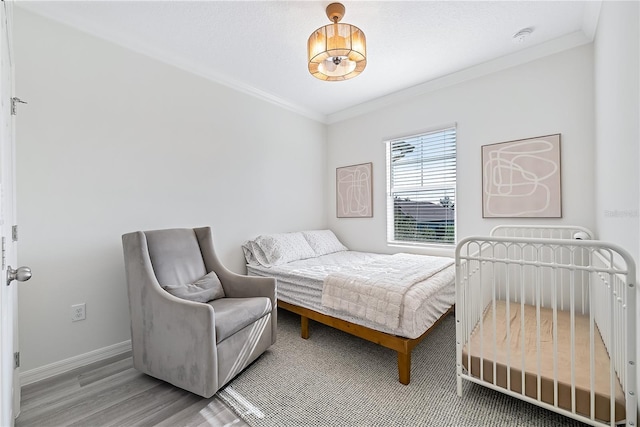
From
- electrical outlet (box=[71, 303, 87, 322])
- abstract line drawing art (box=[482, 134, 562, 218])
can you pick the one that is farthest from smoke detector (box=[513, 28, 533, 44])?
electrical outlet (box=[71, 303, 87, 322])

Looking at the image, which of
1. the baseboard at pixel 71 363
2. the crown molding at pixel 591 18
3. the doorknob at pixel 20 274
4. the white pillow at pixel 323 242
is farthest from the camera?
the white pillow at pixel 323 242

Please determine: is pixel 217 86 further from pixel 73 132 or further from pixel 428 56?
pixel 428 56

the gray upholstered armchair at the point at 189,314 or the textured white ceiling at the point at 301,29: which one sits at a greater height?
the textured white ceiling at the point at 301,29

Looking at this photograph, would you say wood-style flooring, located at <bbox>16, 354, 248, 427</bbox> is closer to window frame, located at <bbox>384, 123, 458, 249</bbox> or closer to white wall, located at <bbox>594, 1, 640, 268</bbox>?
white wall, located at <bbox>594, 1, 640, 268</bbox>

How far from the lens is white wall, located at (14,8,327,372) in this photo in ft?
6.23

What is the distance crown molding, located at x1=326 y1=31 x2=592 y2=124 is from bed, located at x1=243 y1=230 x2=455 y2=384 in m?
1.91

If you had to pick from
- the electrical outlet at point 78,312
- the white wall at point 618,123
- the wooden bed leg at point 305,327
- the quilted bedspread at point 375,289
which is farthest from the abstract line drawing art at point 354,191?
the electrical outlet at point 78,312

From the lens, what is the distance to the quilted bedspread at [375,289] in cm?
186

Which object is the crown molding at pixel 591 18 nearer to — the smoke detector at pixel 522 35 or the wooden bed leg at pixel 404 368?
the smoke detector at pixel 522 35

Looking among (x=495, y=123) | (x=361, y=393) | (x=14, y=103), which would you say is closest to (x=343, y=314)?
(x=361, y=393)

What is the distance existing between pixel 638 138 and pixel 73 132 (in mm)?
3304

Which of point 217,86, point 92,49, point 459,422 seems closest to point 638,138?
point 459,422

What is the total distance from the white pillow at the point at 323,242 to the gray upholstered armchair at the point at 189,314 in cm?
137

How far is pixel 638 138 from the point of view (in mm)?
1194
